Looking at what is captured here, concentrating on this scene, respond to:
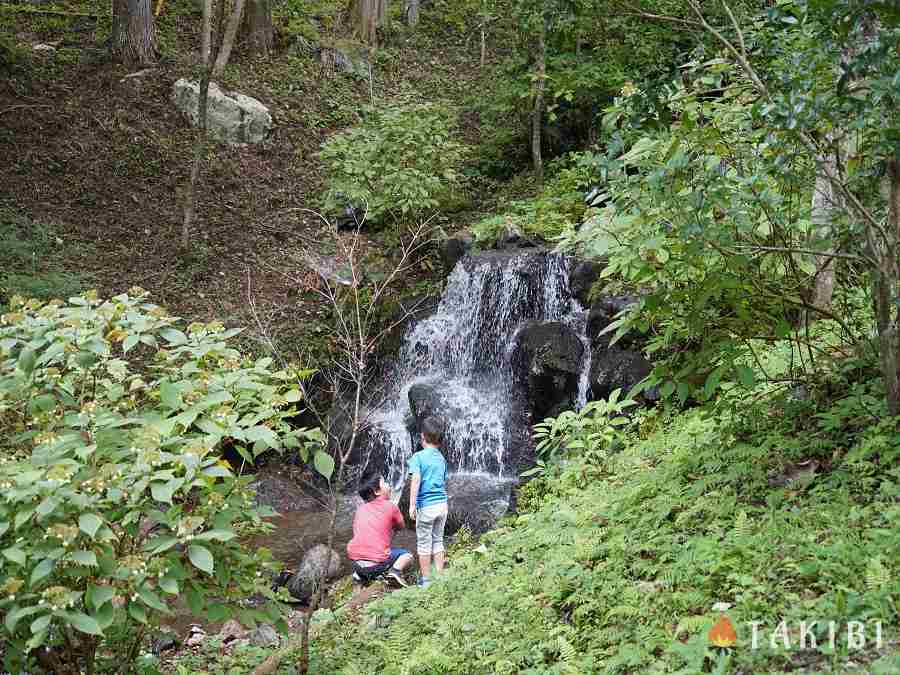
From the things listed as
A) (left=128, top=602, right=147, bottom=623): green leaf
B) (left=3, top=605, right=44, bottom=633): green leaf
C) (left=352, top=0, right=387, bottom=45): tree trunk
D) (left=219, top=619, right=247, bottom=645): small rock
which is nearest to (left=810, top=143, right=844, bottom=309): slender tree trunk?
(left=128, top=602, right=147, bottom=623): green leaf

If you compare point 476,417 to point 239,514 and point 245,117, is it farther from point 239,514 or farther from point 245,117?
point 245,117

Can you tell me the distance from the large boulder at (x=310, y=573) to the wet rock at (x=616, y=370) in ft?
13.4

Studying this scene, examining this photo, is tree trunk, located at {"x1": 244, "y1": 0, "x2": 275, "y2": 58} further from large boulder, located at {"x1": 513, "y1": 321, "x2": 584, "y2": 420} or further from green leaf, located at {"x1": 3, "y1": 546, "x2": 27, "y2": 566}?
green leaf, located at {"x1": 3, "y1": 546, "x2": 27, "y2": 566}

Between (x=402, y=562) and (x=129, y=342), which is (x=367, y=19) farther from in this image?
(x=129, y=342)

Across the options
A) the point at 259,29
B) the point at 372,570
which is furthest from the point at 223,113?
the point at 372,570

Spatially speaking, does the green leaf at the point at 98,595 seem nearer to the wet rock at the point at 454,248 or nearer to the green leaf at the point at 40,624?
the green leaf at the point at 40,624

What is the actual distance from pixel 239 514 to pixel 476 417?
7.49 meters

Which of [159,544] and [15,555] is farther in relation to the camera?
[159,544]

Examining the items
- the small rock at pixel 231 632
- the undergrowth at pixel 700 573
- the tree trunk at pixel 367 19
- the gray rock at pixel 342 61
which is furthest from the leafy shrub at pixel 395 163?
the undergrowth at pixel 700 573

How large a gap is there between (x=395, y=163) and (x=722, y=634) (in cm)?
1171

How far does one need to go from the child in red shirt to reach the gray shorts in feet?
0.70

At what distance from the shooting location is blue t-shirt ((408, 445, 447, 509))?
6.40m

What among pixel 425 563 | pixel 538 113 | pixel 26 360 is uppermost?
pixel 538 113

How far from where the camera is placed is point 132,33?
17234 mm
